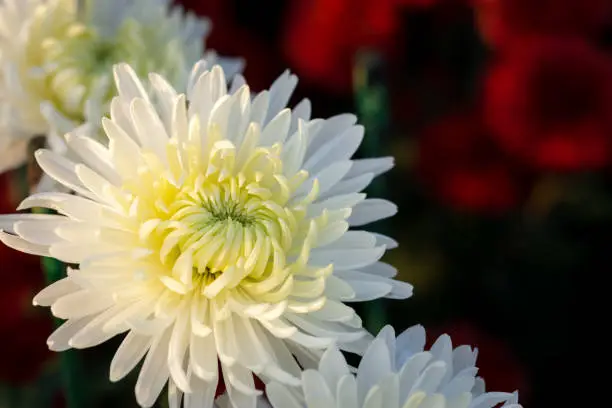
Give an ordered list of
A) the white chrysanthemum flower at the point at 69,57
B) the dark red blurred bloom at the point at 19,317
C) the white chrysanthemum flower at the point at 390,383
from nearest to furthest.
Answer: the white chrysanthemum flower at the point at 390,383, the white chrysanthemum flower at the point at 69,57, the dark red blurred bloom at the point at 19,317

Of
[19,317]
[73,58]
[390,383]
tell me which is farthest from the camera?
[19,317]

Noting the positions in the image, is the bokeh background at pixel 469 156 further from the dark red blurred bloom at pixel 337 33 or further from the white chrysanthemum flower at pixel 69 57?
the white chrysanthemum flower at pixel 69 57

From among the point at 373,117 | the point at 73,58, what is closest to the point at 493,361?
the point at 373,117

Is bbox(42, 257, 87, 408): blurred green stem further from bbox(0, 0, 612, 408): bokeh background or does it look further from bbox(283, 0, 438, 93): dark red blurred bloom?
bbox(283, 0, 438, 93): dark red blurred bloom

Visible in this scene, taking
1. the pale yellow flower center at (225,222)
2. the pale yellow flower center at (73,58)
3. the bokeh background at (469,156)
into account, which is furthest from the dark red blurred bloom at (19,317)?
the pale yellow flower center at (225,222)

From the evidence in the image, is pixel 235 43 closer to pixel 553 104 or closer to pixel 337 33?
pixel 337 33

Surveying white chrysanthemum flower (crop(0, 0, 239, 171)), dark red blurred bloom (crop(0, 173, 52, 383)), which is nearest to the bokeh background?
dark red blurred bloom (crop(0, 173, 52, 383))
